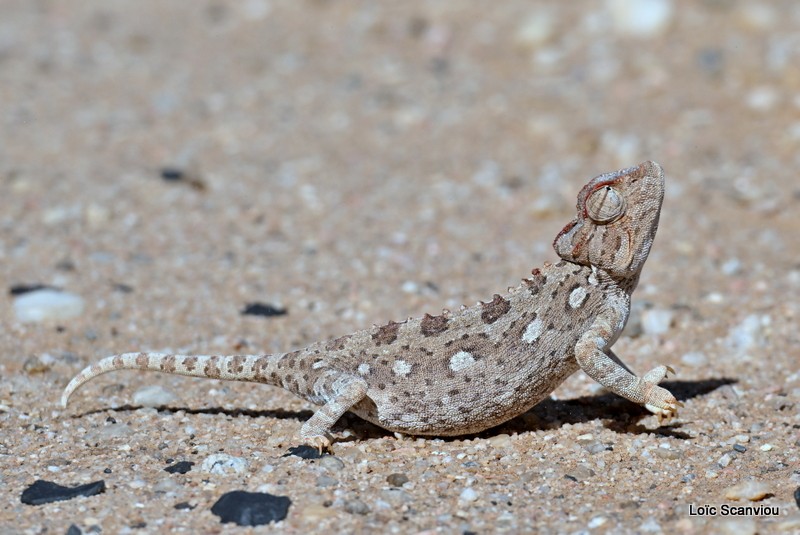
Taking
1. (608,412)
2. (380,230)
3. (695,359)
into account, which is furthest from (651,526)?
(380,230)

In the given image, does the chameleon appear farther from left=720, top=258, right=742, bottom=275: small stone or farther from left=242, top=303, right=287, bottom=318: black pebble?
left=720, top=258, right=742, bottom=275: small stone

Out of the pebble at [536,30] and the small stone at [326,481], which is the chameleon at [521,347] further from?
the pebble at [536,30]

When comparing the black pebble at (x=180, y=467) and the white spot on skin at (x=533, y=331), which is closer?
the black pebble at (x=180, y=467)

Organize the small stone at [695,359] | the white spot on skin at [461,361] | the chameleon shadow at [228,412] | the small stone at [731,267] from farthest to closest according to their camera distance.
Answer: the small stone at [731,267] → the small stone at [695,359] → the chameleon shadow at [228,412] → the white spot on skin at [461,361]

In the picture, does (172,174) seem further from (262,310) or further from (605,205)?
(605,205)

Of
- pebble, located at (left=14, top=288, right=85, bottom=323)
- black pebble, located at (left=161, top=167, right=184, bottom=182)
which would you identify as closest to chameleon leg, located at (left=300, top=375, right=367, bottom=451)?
pebble, located at (left=14, top=288, right=85, bottom=323)

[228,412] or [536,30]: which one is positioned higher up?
[536,30]

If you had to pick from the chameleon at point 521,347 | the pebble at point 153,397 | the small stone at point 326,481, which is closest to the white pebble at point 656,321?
the chameleon at point 521,347
